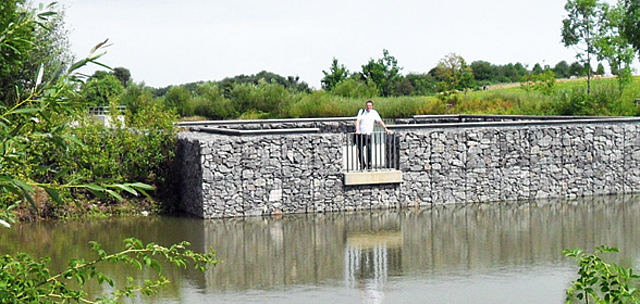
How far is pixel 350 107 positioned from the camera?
3856 cm

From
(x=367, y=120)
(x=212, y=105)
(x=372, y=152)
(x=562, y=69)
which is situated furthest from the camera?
(x=562, y=69)

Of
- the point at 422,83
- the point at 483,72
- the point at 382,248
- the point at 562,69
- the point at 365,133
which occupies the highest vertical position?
the point at 562,69

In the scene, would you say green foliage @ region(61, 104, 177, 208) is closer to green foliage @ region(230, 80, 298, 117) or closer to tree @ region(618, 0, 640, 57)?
green foliage @ region(230, 80, 298, 117)

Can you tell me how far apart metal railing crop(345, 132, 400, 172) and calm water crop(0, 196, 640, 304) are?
1161mm

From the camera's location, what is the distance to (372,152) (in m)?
19.6

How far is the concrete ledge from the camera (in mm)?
18656

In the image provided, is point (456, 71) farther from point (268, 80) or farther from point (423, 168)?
point (423, 168)

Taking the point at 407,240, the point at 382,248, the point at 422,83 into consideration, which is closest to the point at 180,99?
the point at 422,83

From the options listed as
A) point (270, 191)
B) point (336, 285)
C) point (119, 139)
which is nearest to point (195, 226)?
point (270, 191)

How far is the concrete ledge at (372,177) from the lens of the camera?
18656mm

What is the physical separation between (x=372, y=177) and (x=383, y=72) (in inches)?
1946

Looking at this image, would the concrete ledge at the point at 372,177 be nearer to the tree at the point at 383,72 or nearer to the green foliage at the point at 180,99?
the green foliage at the point at 180,99

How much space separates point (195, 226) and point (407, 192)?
15.0 feet

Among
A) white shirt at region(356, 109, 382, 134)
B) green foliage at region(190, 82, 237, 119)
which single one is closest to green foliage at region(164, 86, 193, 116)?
green foliage at region(190, 82, 237, 119)
